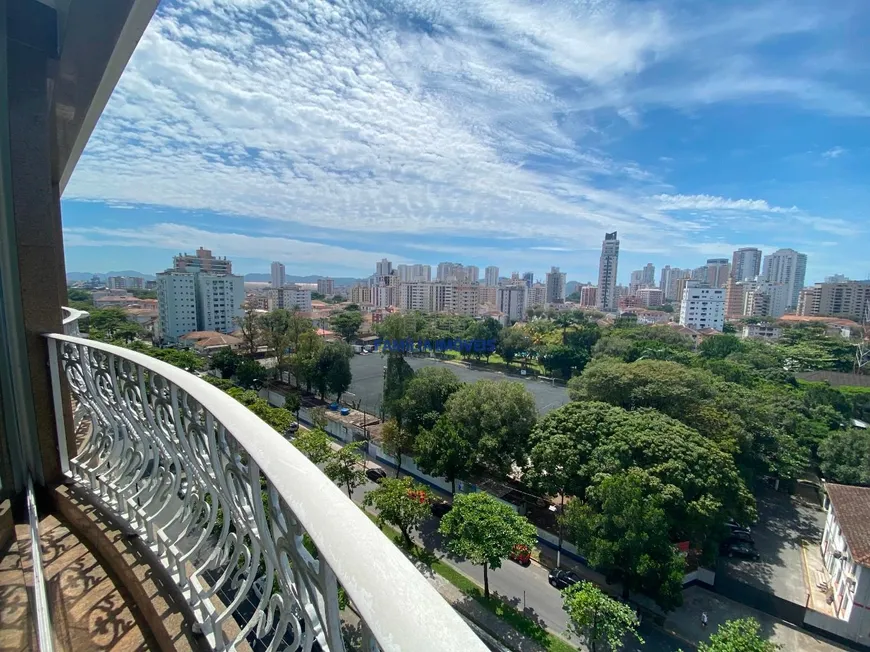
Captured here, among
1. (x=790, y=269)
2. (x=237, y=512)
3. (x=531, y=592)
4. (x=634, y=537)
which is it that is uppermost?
(x=790, y=269)

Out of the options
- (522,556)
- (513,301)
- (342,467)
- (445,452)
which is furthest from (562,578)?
(513,301)

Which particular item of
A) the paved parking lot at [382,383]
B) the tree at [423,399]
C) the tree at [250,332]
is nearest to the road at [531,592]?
the tree at [423,399]

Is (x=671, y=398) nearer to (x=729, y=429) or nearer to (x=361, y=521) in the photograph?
(x=729, y=429)

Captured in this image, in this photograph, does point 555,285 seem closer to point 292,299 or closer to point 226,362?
point 292,299

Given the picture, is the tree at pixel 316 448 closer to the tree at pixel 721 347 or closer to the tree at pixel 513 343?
the tree at pixel 513 343

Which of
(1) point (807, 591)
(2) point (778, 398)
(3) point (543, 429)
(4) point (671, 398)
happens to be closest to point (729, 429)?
(4) point (671, 398)

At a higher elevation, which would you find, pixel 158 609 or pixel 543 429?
pixel 158 609
